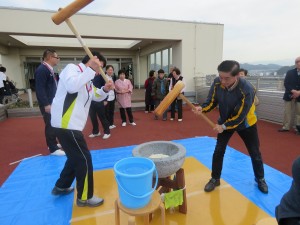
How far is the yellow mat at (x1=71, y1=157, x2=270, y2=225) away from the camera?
2.18m

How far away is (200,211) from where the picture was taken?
2.33m

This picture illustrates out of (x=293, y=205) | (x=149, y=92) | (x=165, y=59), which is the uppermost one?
(x=165, y=59)

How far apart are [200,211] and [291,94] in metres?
4.31

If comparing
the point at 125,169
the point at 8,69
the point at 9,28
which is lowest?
the point at 125,169

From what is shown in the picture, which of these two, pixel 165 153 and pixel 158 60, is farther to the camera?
pixel 158 60

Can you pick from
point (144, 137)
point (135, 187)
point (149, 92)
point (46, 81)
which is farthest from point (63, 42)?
point (135, 187)

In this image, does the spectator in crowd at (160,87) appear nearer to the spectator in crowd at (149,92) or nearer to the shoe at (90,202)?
the spectator in crowd at (149,92)

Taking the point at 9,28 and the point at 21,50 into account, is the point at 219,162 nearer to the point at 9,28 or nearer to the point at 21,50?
the point at 9,28

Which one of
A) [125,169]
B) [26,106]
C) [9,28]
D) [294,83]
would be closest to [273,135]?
[294,83]

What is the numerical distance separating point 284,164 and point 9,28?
9512mm

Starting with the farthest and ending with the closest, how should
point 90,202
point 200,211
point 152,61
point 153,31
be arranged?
point 152,61, point 153,31, point 90,202, point 200,211

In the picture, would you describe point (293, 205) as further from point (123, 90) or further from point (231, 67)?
point (123, 90)

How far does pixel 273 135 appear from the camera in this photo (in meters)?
5.13

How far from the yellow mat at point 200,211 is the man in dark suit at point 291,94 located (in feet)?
11.7
